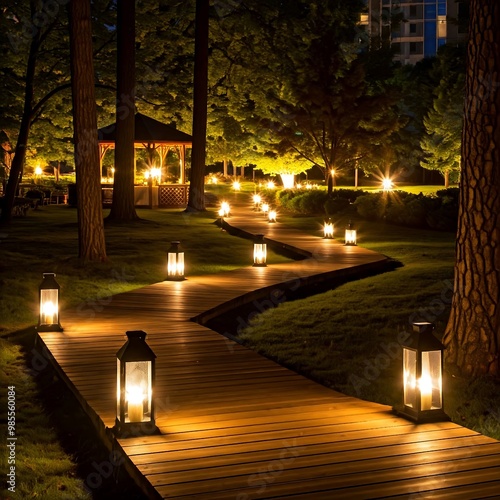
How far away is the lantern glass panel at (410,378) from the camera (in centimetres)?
647

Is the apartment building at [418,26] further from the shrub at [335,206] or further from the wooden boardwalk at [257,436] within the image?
the wooden boardwalk at [257,436]

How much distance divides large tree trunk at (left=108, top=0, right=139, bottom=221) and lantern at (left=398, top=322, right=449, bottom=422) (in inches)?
880

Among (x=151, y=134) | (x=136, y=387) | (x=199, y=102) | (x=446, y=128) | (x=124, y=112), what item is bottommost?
(x=136, y=387)

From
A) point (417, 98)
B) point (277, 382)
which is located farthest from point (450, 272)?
point (417, 98)

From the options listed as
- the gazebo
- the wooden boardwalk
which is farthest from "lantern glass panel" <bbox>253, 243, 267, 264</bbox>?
the gazebo

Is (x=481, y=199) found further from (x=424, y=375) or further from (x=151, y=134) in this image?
(x=151, y=134)

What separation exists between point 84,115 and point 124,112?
11.9 m

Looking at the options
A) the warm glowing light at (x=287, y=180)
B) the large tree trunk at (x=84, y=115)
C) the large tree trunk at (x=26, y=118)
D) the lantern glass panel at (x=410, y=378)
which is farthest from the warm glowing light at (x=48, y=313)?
the warm glowing light at (x=287, y=180)

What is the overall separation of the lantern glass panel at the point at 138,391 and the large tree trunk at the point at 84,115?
34.2ft

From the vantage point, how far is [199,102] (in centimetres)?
3397

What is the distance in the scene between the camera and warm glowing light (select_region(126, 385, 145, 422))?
20.4ft

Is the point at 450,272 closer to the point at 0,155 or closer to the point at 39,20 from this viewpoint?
the point at 39,20

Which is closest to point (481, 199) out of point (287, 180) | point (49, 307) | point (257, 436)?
point (257, 436)

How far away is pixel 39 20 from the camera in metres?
28.5
